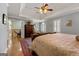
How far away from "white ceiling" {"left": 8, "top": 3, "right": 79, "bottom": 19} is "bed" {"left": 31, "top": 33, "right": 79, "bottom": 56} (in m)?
0.38

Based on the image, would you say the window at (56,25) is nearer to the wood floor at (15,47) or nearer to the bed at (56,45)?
the bed at (56,45)

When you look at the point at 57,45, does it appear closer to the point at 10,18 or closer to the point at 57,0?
the point at 57,0

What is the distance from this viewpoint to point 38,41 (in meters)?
2.75

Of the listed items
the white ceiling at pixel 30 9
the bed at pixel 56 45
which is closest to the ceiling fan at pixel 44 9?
the white ceiling at pixel 30 9

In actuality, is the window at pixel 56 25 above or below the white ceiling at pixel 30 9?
below

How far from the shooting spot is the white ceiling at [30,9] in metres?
2.53

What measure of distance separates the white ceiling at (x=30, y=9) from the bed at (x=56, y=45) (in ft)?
1.26

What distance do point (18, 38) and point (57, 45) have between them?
26.5 inches

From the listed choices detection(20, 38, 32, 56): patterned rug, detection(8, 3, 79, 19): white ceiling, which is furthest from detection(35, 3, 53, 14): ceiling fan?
detection(20, 38, 32, 56): patterned rug

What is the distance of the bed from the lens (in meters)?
2.30

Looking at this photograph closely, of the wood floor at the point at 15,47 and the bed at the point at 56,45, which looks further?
the wood floor at the point at 15,47

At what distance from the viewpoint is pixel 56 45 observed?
2.44m

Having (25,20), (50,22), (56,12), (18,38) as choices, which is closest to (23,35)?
(18,38)

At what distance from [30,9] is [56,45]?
739 mm
